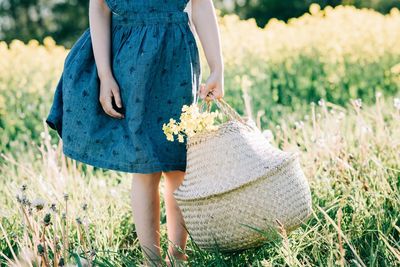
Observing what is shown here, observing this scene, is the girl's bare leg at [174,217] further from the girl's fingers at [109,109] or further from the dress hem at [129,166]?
the girl's fingers at [109,109]

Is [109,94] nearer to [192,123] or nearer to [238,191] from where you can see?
[192,123]

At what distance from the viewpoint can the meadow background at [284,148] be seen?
234 centimetres

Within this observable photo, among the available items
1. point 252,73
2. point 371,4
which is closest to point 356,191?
point 252,73

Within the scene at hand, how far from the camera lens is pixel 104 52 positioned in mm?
2477

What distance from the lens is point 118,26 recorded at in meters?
2.54

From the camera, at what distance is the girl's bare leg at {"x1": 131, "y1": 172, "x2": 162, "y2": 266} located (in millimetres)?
2559

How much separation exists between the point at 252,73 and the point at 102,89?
9.77 ft

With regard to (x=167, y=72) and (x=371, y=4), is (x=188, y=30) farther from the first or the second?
(x=371, y=4)

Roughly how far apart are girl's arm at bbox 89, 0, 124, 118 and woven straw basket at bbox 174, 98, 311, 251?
330 mm

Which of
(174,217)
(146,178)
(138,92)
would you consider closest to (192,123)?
(138,92)

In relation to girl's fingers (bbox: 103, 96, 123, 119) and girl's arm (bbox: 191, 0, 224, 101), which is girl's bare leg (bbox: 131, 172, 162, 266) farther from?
girl's arm (bbox: 191, 0, 224, 101)

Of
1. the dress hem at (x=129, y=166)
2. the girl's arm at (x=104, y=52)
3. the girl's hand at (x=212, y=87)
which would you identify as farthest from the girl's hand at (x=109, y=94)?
the girl's hand at (x=212, y=87)

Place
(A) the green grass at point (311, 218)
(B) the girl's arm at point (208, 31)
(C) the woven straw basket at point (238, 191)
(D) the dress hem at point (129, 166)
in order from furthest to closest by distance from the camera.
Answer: (B) the girl's arm at point (208, 31) < (D) the dress hem at point (129, 166) < (A) the green grass at point (311, 218) < (C) the woven straw basket at point (238, 191)

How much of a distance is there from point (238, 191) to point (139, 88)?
521 mm
